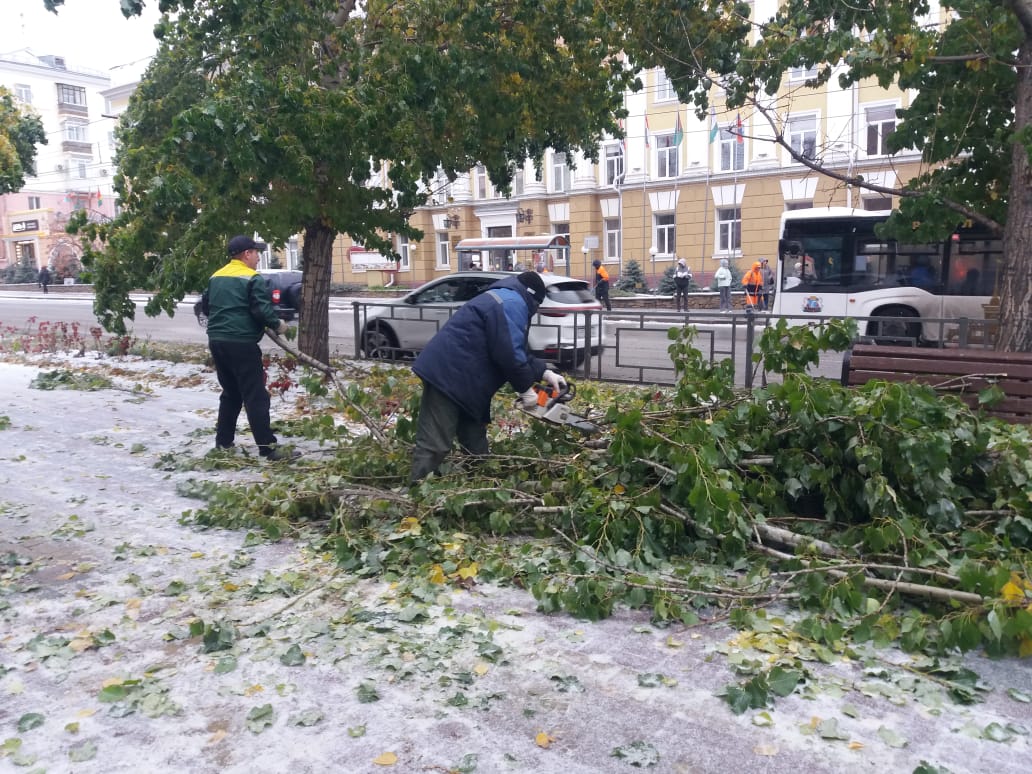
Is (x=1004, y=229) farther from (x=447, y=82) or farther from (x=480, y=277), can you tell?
(x=480, y=277)

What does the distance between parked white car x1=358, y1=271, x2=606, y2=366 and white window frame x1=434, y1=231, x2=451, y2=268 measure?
102ft

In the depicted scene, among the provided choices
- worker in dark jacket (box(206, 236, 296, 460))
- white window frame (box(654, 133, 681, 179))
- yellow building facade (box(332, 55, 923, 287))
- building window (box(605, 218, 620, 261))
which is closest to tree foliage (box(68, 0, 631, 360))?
worker in dark jacket (box(206, 236, 296, 460))

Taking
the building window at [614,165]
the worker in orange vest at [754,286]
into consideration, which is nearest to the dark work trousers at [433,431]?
the worker in orange vest at [754,286]

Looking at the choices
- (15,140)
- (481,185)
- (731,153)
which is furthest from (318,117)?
(481,185)

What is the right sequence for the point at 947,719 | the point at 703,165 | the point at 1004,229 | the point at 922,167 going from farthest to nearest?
1. the point at 703,165
2. the point at 922,167
3. the point at 1004,229
4. the point at 947,719

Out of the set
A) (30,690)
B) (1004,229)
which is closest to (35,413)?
(30,690)

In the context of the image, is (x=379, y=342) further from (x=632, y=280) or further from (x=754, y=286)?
(x=632, y=280)

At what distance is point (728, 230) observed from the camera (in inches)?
1356

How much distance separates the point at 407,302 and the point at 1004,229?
8.42 meters

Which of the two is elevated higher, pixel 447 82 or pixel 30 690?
pixel 447 82

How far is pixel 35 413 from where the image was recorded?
9.29 meters

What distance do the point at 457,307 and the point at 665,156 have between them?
26.0 meters

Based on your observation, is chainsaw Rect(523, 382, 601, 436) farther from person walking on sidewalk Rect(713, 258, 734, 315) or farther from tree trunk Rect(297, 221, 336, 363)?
person walking on sidewalk Rect(713, 258, 734, 315)

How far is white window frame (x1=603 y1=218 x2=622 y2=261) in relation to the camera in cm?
3803
